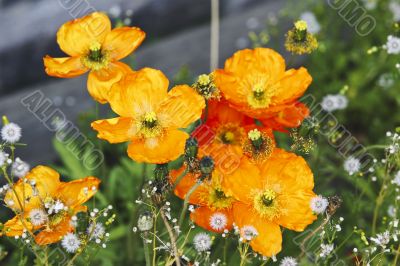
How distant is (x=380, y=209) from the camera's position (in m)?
2.42

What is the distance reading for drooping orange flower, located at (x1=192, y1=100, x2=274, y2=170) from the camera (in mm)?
1719

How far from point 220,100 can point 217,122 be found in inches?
2.4

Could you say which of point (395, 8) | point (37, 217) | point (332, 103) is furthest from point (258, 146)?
Result: point (395, 8)

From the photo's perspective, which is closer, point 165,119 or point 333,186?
point 165,119

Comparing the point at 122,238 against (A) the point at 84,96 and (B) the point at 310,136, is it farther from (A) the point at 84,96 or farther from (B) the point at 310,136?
(B) the point at 310,136

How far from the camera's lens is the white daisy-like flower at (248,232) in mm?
1622

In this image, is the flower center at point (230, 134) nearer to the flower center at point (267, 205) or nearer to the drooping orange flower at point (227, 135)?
the drooping orange flower at point (227, 135)

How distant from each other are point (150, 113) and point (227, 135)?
24cm

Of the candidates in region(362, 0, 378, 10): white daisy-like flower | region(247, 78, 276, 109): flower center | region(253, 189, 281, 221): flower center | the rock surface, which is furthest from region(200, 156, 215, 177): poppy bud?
region(362, 0, 378, 10): white daisy-like flower

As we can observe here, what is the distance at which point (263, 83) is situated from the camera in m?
1.95

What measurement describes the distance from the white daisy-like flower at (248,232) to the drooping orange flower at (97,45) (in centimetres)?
55

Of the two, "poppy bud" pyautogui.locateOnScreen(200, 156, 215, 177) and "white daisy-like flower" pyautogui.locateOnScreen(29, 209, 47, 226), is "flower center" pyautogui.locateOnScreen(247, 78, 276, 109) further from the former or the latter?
"white daisy-like flower" pyautogui.locateOnScreen(29, 209, 47, 226)

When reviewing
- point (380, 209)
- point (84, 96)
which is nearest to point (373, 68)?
point (380, 209)

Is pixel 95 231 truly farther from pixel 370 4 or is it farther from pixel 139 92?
pixel 370 4
